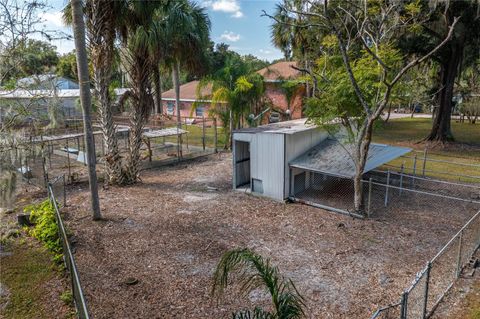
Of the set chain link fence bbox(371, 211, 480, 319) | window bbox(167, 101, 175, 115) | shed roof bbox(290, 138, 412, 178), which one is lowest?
chain link fence bbox(371, 211, 480, 319)

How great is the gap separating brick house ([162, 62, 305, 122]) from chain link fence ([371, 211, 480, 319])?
44.7 feet

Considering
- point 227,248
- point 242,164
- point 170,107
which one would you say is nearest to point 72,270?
point 227,248

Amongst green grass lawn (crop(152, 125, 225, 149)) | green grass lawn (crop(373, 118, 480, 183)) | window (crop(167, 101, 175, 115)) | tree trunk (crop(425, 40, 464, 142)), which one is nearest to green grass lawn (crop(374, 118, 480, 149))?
green grass lawn (crop(373, 118, 480, 183))

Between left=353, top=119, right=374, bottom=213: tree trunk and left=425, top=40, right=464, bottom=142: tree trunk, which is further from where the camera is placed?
left=425, top=40, right=464, bottom=142: tree trunk

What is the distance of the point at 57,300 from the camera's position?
6023 mm

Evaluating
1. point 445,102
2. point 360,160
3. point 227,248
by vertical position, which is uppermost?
point 445,102

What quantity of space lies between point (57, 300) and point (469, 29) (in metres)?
20.1

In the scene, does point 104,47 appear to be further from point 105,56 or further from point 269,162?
point 269,162

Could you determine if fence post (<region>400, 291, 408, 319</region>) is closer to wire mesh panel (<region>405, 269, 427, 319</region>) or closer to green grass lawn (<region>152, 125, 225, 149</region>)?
wire mesh panel (<region>405, 269, 427, 319</region>)

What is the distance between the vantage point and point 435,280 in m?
6.55

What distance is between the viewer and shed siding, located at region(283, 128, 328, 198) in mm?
10609

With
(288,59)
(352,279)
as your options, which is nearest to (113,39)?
(352,279)

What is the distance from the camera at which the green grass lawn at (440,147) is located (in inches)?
559

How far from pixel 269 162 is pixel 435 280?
5513 mm
